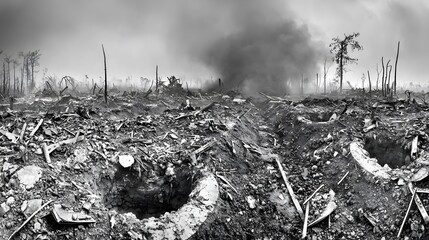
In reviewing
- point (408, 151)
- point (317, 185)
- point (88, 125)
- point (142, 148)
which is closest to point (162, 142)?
A: point (142, 148)

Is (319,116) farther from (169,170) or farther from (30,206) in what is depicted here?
(30,206)

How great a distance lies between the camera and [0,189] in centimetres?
503

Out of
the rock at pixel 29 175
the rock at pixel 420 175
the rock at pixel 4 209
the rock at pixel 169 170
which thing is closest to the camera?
the rock at pixel 4 209

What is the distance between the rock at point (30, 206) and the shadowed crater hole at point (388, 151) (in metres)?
8.12

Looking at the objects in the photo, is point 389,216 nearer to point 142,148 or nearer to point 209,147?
point 209,147

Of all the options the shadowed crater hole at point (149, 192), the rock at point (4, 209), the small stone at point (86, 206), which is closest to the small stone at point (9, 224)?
the rock at point (4, 209)

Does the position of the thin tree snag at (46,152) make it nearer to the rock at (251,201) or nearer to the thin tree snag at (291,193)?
the rock at (251,201)

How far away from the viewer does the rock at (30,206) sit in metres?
4.83

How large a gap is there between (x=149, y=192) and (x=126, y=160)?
3.24 feet

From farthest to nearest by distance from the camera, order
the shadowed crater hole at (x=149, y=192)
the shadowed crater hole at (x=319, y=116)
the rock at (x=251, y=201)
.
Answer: the shadowed crater hole at (x=319, y=116)
the shadowed crater hole at (x=149, y=192)
the rock at (x=251, y=201)

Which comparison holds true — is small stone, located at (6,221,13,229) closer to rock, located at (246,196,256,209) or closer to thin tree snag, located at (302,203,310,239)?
rock, located at (246,196,256,209)

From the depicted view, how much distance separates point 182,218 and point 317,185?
368 centimetres

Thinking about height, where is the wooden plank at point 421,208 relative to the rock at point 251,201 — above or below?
above

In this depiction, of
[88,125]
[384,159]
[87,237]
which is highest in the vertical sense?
[88,125]
